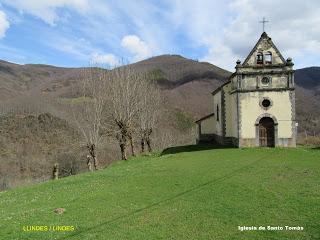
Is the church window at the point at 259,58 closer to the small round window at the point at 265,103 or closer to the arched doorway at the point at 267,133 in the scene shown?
the small round window at the point at 265,103

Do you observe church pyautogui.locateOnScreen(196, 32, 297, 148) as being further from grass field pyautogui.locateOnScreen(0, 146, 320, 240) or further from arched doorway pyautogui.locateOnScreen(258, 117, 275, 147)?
grass field pyautogui.locateOnScreen(0, 146, 320, 240)

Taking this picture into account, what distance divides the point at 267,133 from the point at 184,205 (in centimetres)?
2407

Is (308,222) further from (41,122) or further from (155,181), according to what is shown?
(41,122)

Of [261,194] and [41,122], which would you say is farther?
[41,122]

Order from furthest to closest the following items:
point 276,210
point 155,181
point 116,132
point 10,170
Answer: point 10,170, point 116,132, point 155,181, point 276,210

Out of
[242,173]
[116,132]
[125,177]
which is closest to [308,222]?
[242,173]

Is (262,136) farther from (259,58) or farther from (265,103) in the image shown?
(259,58)

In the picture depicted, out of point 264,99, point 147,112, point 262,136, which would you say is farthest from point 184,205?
point 147,112

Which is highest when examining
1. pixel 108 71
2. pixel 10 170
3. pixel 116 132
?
pixel 108 71

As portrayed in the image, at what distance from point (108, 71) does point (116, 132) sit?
23.6 ft

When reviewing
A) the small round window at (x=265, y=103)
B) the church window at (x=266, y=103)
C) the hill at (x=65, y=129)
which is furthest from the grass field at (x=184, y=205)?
the hill at (x=65, y=129)

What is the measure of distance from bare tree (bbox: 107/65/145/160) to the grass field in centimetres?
1518

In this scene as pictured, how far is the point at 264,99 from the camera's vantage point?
3750cm

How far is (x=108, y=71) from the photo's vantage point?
42.8 m
